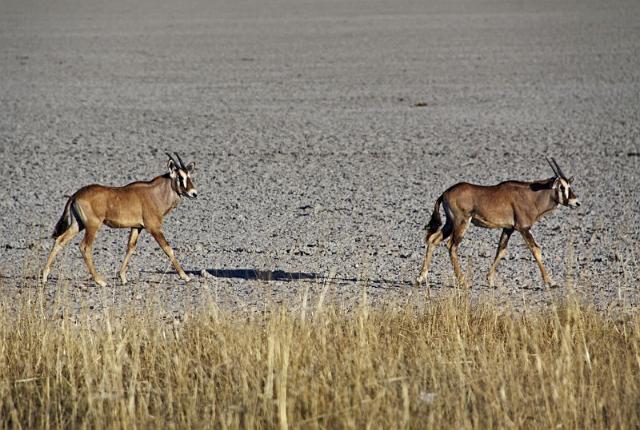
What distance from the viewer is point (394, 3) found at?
55.4 meters

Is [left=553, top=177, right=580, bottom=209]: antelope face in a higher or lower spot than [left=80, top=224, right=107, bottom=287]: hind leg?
higher

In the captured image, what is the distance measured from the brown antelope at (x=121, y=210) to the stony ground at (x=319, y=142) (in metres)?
0.32

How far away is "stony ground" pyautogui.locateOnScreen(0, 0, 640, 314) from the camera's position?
10.3 meters

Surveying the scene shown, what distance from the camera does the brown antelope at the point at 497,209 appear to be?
9.59 metres

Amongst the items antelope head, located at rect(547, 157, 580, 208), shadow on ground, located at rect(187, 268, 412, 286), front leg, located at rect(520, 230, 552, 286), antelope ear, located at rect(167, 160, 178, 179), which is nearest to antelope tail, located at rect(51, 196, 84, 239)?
antelope ear, located at rect(167, 160, 178, 179)

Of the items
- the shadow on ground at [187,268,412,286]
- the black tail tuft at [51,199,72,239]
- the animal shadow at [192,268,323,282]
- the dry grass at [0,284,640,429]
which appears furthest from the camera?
the animal shadow at [192,268,323,282]

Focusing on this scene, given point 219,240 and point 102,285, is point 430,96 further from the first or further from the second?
point 102,285

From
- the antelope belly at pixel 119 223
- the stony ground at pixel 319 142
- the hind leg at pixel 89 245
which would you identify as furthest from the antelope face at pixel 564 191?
the hind leg at pixel 89 245

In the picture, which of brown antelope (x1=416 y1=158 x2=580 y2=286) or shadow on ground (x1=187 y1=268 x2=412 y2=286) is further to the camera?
shadow on ground (x1=187 y1=268 x2=412 y2=286)

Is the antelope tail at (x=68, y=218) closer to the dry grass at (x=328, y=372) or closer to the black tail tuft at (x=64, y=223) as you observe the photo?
the black tail tuft at (x=64, y=223)

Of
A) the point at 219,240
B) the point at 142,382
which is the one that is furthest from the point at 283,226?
the point at 142,382

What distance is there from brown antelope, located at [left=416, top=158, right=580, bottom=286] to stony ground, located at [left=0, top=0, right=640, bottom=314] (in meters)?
0.35

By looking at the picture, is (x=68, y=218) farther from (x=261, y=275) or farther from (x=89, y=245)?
(x=261, y=275)

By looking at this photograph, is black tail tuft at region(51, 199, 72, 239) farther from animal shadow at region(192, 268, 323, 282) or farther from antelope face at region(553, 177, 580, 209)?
antelope face at region(553, 177, 580, 209)
